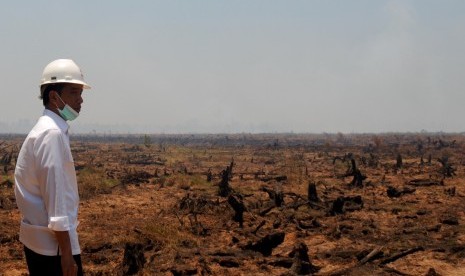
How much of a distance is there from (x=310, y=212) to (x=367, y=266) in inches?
223

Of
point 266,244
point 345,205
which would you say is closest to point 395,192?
point 345,205

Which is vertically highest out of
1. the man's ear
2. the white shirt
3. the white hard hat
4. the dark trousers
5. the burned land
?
the white hard hat

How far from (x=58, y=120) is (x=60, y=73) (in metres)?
0.31

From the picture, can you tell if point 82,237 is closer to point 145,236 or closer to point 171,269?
point 145,236

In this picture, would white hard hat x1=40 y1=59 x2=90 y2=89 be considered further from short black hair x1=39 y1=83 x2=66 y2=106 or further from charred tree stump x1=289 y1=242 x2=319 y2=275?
charred tree stump x1=289 y1=242 x2=319 y2=275

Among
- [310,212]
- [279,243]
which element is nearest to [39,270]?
[279,243]

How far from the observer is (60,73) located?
2.63 meters

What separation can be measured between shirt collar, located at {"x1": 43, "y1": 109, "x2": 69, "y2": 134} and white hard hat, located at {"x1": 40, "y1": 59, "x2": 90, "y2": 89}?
20cm

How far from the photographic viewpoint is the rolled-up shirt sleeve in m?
2.35

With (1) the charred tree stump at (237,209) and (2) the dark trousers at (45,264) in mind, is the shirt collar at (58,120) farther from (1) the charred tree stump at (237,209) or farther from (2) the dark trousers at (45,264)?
(1) the charred tree stump at (237,209)

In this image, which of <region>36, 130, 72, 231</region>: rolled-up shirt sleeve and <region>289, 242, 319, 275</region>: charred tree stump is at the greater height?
<region>36, 130, 72, 231</region>: rolled-up shirt sleeve

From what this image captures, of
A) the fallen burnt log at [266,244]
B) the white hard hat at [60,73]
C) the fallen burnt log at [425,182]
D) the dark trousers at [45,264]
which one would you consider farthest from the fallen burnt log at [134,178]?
the white hard hat at [60,73]

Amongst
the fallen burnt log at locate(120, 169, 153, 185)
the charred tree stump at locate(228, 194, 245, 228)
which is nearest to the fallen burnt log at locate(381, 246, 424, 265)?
the charred tree stump at locate(228, 194, 245, 228)

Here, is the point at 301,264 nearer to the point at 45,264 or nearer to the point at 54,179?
the point at 45,264
